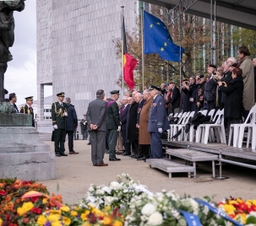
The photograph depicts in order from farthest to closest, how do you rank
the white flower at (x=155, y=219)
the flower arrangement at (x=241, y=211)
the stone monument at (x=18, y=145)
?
the stone monument at (x=18, y=145)
the flower arrangement at (x=241, y=211)
the white flower at (x=155, y=219)

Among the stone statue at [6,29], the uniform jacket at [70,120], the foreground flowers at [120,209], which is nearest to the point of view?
the foreground flowers at [120,209]

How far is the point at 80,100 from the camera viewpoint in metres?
86.4

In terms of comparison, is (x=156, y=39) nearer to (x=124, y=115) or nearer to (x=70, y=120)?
(x=124, y=115)

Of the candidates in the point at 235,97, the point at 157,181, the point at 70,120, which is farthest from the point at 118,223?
the point at 70,120

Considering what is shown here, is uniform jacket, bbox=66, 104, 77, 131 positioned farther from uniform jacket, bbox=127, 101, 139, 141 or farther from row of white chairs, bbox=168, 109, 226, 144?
row of white chairs, bbox=168, 109, 226, 144

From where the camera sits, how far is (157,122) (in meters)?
12.8

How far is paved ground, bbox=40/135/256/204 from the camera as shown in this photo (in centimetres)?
805

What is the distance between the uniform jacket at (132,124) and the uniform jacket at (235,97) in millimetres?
5870

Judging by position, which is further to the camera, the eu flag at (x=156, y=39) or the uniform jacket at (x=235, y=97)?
the eu flag at (x=156, y=39)

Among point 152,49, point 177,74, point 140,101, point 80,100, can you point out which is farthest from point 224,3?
point 80,100

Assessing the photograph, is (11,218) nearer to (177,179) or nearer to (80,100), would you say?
(177,179)

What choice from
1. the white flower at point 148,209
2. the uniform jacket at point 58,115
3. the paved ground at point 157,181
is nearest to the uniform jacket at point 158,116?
the paved ground at point 157,181

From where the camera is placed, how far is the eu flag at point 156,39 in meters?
20.8

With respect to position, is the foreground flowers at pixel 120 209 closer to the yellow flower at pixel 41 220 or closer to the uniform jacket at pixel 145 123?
the yellow flower at pixel 41 220
